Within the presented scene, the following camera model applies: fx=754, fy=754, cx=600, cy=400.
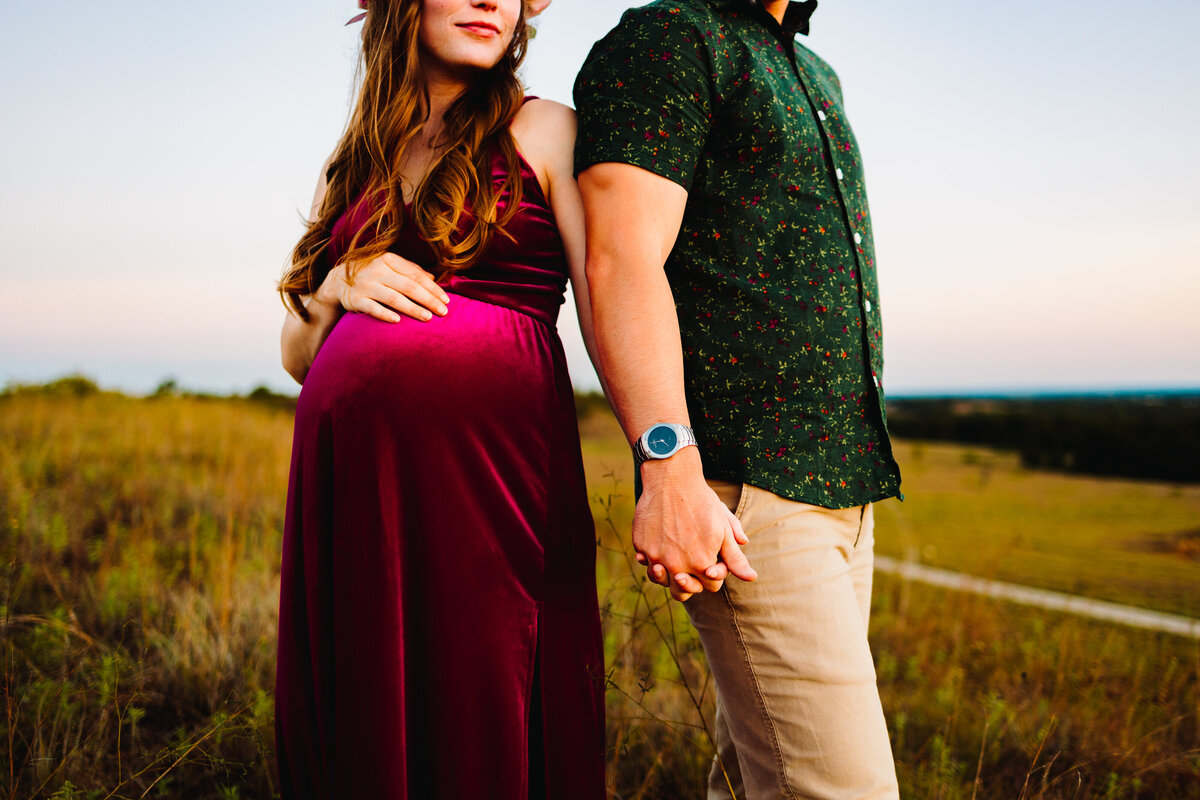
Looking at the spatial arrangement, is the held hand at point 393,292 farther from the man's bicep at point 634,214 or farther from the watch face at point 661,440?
the watch face at point 661,440

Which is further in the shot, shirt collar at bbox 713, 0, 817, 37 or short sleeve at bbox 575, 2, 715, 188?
shirt collar at bbox 713, 0, 817, 37

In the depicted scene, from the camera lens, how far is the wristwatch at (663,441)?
121cm

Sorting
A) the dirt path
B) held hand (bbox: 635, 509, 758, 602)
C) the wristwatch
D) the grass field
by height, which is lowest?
the dirt path

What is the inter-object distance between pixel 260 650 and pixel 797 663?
2402 millimetres

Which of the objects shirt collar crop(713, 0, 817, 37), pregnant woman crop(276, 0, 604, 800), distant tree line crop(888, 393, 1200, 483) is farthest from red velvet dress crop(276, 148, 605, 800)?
distant tree line crop(888, 393, 1200, 483)

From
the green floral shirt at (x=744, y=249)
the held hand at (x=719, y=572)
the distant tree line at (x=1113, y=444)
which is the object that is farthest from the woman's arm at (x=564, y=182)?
the distant tree line at (x=1113, y=444)

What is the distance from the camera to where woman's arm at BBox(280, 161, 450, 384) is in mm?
1386

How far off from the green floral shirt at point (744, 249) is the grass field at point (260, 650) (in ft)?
1.75

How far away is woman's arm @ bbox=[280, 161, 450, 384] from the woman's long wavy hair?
4 cm

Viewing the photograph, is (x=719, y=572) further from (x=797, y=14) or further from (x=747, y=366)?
(x=797, y=14)

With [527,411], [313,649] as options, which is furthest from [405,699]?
[527,411]

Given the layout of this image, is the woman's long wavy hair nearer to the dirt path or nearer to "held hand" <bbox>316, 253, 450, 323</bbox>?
"held hand" <bbox>316, 253, 450, 323</bbox>

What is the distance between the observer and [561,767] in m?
1.42

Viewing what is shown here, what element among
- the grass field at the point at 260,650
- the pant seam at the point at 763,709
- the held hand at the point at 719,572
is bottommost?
the grass field at the point at 260,650
